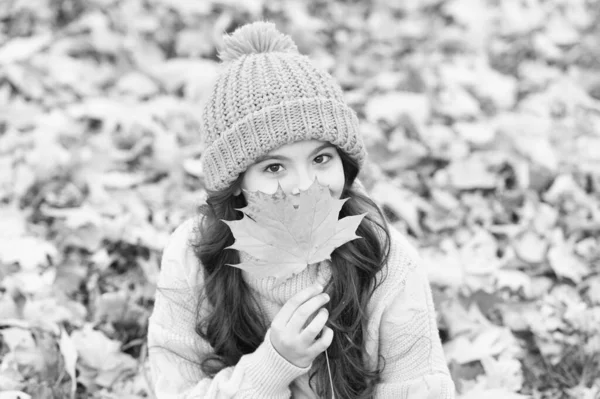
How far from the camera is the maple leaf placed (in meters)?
1.34

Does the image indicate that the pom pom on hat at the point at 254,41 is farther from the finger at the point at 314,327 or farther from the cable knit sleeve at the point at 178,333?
the finger at the point at 314,327

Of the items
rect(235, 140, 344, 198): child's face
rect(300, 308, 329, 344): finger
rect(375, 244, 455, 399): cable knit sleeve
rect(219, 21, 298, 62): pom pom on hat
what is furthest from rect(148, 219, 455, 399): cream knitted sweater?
rect(219, 21, 298, 62): pom pom on hat

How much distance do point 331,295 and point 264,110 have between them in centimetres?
41

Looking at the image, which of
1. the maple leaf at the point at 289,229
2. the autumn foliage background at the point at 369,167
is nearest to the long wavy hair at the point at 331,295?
the maple leaf at the point at 289,229

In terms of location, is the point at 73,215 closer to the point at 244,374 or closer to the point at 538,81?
the point at 244,374

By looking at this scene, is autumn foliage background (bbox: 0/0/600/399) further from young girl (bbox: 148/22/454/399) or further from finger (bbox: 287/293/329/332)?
finger (bbox: 287/293/329/332)

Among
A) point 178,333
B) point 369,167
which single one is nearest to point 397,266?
point 178,333

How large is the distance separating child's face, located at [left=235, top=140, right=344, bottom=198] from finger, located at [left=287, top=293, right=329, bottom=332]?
0.72 feet

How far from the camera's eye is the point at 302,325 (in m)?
1.45

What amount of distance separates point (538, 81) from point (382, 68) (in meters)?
0.71

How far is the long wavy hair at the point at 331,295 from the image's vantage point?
1.60 metres

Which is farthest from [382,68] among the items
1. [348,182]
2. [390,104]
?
[348,182]

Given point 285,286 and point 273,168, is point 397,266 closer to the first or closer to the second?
point 285,286

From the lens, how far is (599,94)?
3.44 meters
